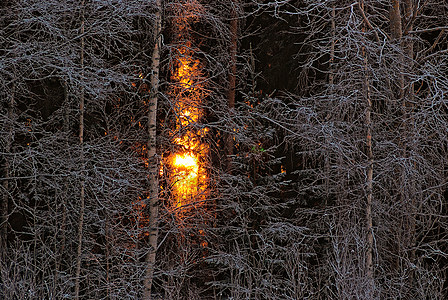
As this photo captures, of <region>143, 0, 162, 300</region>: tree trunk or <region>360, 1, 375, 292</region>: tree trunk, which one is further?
<region>143, 0, 162, 300</region>: tree trunk

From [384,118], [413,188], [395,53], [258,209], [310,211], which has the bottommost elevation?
[258,209]

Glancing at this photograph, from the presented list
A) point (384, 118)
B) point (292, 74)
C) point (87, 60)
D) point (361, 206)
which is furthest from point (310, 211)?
point (292, 74)

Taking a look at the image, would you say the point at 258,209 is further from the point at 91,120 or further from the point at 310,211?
the point at 91,120

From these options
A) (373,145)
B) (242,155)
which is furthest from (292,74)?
(373,145)

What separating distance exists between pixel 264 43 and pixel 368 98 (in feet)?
27.7

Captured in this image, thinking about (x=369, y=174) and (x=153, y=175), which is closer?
(x=369, y=174)

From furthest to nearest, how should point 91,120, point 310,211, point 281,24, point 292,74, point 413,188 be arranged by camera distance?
1. point 281,24
2. point 292,74
3. point 91,120
4. point 310,211
5. point 413,188

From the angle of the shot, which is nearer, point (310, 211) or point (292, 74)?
point (310, 211)

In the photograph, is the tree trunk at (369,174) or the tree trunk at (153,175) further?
the tree trunk at (153,175)

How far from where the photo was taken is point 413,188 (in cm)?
630

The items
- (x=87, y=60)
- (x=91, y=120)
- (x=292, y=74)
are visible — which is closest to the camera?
(x=87, y=60)

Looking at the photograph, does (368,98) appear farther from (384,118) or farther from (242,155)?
(242,155)

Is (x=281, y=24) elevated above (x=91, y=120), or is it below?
above

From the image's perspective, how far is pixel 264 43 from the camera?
1508 cm
